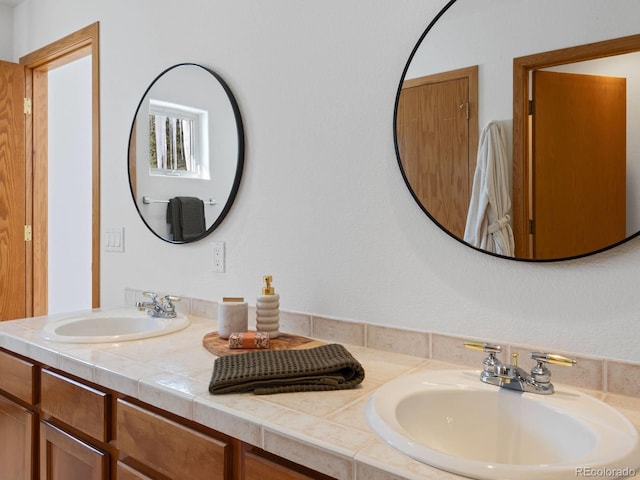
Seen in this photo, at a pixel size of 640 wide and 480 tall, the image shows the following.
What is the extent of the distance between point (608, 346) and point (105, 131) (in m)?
2.09

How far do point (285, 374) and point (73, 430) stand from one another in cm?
72

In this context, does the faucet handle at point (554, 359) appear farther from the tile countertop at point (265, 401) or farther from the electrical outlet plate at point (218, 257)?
the electrical outlet plate at point (218, 257)

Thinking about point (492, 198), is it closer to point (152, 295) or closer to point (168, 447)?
point (168, 447)

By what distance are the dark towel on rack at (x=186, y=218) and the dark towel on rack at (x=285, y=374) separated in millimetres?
781

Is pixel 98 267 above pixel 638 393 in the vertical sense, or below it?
above

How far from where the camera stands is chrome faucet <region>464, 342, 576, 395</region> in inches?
38.3

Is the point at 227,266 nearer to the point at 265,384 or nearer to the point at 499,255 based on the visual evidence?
the point at 265,384

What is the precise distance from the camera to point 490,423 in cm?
99

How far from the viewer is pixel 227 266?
68.5 inches

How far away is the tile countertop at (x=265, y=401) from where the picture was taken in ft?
2.52

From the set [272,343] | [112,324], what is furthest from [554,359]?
[112,324]

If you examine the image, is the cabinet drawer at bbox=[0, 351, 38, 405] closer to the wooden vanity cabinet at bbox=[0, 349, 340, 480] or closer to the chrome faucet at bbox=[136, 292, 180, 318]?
the wooden vanity cabinet at bbox=[0, 349, 340, 480]

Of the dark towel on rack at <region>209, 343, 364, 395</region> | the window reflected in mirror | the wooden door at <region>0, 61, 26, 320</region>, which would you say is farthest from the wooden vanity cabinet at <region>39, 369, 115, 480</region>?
the wooden door at <region>0, 61, 26, 320</region>

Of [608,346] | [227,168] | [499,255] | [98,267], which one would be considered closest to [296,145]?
[227,168]
